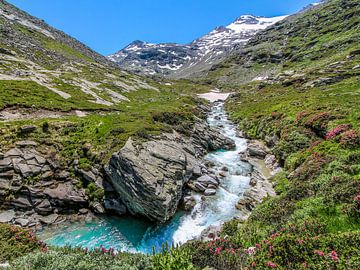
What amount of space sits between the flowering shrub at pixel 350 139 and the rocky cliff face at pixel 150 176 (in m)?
15.4

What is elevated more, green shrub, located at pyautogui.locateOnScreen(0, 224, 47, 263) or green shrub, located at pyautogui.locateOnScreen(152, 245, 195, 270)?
green shrub, located at pyautogui.locateOnScreen(0, 224, 47, 263)

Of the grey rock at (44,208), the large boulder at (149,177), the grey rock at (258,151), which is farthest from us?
the grey rock at (258,151)

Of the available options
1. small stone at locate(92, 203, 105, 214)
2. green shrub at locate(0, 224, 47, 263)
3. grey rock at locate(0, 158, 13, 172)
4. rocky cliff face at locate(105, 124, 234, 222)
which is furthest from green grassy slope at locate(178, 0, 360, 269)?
grey rock at locate(0, 158, 13, 172)

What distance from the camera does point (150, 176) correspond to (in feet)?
63.4

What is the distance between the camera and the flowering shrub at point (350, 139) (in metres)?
19.2

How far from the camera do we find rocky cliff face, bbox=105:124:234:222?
18.4 metres

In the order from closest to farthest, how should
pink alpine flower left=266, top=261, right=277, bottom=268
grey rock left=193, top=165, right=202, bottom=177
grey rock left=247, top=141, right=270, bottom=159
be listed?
pink alpine flower left=266, top=261, right=277, bottom=268 < grey rock left=193, top=165, right=202, bottom=177 < grey rock left=247, top=141, right=270, bottom=159

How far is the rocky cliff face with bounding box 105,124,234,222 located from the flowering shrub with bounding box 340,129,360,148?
15450 mm

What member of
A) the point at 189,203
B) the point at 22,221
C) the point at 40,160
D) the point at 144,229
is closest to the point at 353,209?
the point at 189,203

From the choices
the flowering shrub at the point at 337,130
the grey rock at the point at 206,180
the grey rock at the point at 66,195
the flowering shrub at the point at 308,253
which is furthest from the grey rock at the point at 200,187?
the flowering shrub at the point at 308,253

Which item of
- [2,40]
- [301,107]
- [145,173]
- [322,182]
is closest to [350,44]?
[301,107]

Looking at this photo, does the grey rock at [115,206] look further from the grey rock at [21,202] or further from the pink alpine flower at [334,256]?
the pink alpine flower at [334,256]

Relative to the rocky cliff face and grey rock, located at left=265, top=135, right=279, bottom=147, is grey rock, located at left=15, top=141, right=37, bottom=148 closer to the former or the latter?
the rocky cliff face

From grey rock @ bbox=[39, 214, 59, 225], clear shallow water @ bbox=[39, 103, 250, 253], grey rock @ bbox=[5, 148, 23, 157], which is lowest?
clear shallow water @ bbox=[39, 103, 250, 253]
